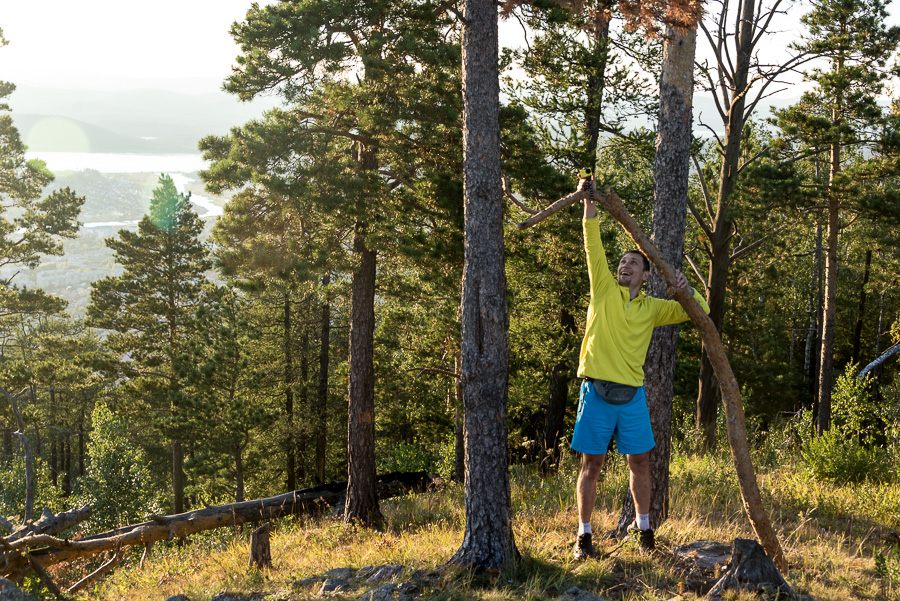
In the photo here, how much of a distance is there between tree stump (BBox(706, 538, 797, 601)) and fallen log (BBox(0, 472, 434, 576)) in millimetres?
7564

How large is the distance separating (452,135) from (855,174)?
12232mm

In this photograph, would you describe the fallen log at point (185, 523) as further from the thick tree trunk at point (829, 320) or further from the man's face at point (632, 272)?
the thick tree trunk at point (829, 320)

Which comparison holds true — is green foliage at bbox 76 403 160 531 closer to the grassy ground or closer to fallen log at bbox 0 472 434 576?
fallen log at bbox 0 472 434 576

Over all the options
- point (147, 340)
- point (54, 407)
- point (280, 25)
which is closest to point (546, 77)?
point (280, 25)

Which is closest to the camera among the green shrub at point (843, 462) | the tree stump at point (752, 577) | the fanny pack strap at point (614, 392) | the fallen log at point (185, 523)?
the tree stump at point (752, 577)

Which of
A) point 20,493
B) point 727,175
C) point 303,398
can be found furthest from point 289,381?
point 727,175

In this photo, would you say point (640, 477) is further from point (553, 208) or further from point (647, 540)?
point (553, 208)

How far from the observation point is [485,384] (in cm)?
502

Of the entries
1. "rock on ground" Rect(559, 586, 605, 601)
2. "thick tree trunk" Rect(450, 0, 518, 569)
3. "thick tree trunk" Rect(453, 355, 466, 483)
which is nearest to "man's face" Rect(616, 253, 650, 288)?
"thick tree trunk" Rect(450, 0, 518, 569)

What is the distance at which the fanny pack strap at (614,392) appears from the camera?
438 cm

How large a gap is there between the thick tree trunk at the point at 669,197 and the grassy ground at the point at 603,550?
2.59 feet

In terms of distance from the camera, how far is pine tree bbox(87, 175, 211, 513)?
24.8m

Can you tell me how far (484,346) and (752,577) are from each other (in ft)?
8.43

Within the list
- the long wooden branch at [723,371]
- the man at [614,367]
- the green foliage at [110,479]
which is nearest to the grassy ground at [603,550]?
the long wooden branch at [723,371]
